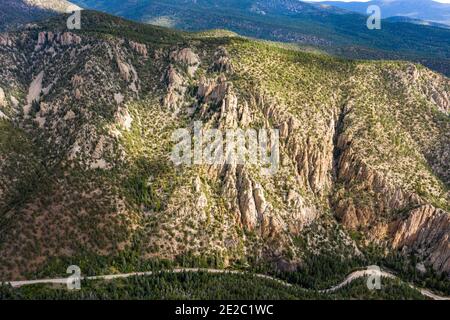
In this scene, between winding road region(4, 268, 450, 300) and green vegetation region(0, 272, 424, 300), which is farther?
winding road region(4, 268, 450, 300)

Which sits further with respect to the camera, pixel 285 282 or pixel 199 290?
pixel 285 282

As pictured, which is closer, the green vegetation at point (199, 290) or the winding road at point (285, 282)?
the green vegetation at point (199, 290)

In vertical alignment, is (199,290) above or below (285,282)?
above

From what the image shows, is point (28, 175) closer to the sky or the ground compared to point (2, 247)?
closer to the sky

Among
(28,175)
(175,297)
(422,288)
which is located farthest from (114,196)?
(422,288)

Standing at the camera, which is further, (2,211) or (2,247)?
(2,211)
